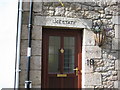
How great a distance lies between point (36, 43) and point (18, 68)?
679mm

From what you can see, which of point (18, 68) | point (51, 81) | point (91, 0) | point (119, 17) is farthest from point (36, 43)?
point (119, 17)

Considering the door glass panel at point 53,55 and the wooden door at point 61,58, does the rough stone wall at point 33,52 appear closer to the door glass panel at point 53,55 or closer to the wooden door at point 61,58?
the wooden door at point 61,58

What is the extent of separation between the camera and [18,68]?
14.1 feet

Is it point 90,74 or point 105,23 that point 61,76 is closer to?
point 90,74

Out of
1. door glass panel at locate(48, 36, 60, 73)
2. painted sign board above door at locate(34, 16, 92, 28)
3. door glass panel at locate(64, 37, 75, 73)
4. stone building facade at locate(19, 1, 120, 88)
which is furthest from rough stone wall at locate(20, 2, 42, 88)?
door glass panel at locate(64, 37, 75, 73)

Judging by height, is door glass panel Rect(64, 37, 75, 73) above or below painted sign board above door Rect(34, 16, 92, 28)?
below

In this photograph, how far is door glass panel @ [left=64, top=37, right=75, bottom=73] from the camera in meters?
4.80

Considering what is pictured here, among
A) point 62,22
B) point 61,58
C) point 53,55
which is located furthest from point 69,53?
point 62,22

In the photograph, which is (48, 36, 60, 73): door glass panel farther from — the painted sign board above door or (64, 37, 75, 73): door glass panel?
the painted sign board above door

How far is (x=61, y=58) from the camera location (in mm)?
4789

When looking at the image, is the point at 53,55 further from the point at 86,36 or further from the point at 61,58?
the point at 86,36

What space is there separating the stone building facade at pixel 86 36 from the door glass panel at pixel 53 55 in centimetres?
30

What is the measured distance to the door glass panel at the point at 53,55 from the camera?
4.72 m

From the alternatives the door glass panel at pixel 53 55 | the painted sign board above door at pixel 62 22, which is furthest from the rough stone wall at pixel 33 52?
the door glass panel at pixel 53 55
